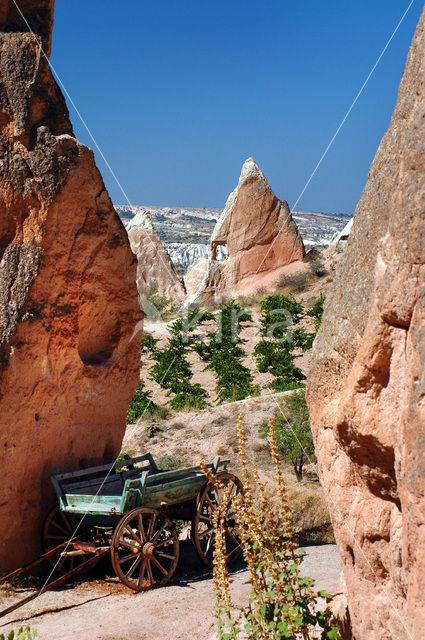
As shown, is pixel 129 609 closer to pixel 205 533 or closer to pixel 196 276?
pixel 205 533

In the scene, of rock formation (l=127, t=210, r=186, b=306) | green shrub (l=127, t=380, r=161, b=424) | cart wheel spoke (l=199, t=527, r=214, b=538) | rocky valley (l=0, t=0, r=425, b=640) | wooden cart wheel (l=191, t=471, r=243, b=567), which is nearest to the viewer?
rocky valley (l=0, t=0, r=425, b=640)

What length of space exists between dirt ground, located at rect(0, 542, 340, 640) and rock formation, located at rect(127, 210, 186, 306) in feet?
62.6

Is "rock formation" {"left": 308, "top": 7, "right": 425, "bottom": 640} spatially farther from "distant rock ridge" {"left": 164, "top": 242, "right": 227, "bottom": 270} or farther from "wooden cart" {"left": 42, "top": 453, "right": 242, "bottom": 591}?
"distant rock ridge" {"left": 164, "top": 242, "right": 227, "bottom": 270}

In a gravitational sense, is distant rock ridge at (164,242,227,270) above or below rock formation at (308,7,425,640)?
above

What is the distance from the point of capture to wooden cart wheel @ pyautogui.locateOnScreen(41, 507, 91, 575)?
512cm

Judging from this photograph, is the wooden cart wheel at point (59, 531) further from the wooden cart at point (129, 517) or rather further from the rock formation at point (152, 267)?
the rock formation at point (152, 267)

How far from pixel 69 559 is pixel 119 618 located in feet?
3.80

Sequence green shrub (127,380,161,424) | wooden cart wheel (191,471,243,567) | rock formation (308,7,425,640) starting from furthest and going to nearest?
1. green shrub (127,380,161,424)
2. wooden cart wheel (191,471,243,567)
3. rock formation (308,7,425,640)

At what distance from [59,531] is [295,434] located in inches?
159

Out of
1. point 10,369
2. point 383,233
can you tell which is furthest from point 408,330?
point 10,369

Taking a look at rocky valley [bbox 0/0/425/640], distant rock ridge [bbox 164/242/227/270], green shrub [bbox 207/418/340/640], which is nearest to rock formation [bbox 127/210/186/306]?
rocky valley [bbox 0/0/425/640]

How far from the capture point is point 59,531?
527 cm

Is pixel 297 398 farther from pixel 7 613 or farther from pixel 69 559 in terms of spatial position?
pixel 7 613

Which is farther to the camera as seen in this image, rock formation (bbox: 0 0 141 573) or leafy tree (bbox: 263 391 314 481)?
leafy tree (bbox: 263 391 314 481)
